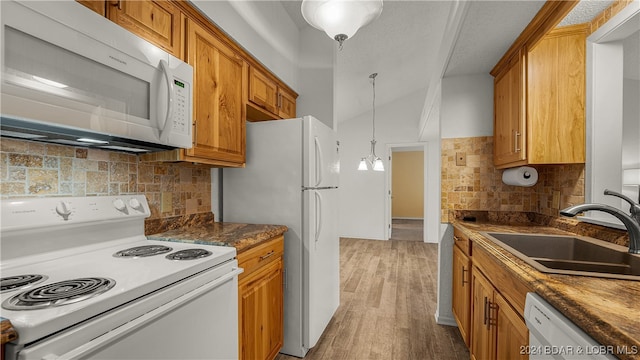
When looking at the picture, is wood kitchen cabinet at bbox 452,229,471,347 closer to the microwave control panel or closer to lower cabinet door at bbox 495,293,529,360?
lower cabinet door at bbox 495,293,529,360

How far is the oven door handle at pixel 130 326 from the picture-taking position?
683 millimetres

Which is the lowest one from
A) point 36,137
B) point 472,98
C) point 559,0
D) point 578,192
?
point 578,192

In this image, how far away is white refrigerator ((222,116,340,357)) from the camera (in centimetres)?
196

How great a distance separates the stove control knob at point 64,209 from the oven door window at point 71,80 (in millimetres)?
453

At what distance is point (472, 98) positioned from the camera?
2.53 m

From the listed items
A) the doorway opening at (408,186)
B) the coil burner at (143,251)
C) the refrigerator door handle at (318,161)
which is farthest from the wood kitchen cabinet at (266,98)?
the doorway opening at (408,186)

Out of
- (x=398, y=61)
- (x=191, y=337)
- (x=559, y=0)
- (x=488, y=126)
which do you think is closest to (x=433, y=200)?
(x=398, y=61)

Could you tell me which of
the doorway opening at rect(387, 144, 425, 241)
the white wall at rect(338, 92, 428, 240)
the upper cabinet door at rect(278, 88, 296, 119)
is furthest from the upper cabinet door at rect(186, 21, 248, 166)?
the doorway opening at rect(387, 144, 425, 241)

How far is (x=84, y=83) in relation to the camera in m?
1.01

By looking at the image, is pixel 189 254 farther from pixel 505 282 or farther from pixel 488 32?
pixel 488 32

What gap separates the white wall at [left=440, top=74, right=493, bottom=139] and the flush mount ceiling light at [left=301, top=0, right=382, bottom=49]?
5.06 ft

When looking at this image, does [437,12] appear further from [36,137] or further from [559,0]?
[36,137]

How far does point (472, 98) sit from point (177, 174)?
2.48 meters

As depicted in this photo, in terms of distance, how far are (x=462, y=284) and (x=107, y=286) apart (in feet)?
7.02
